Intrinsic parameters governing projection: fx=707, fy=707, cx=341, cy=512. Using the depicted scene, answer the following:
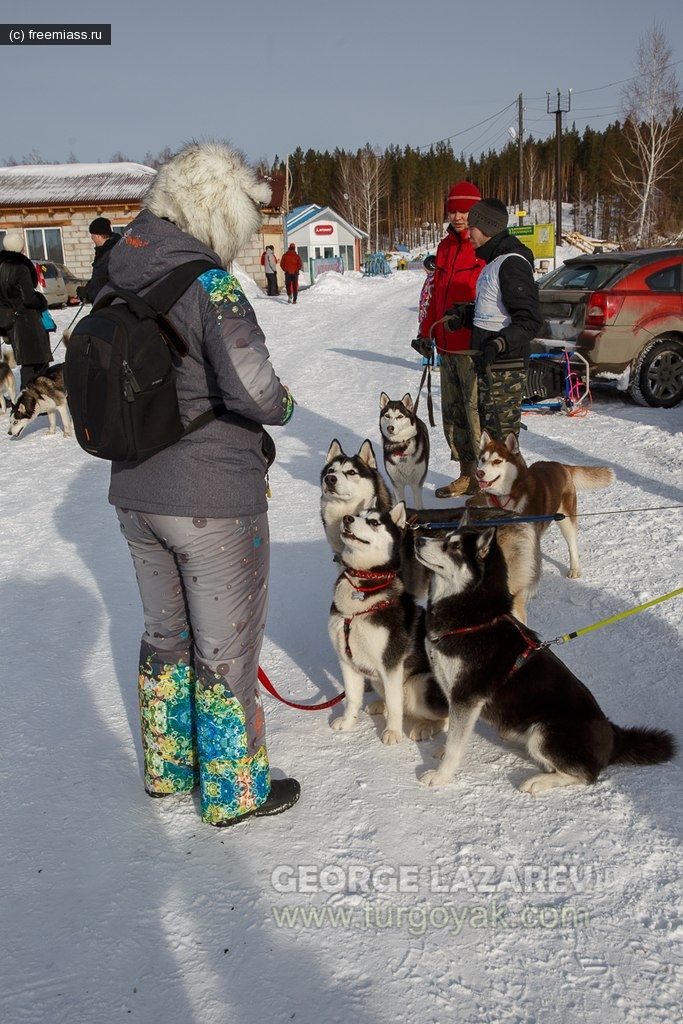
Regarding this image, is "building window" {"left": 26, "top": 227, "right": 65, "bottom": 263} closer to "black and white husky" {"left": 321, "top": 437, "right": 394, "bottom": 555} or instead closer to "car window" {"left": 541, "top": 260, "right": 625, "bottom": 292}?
"car window" {"left": 541, "top": 260, "right": 625, "bottom": 292}

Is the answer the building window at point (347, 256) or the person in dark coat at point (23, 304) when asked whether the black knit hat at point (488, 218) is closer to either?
the person in dark coat at point (23, 304)

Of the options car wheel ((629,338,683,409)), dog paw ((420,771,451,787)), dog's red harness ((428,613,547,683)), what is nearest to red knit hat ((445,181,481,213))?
car wheel ((629,338,683,409))

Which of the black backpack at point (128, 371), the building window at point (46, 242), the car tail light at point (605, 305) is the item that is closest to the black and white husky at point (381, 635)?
the black backpack at point (128, 371)

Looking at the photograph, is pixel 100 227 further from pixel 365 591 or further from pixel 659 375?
pixel 365 591

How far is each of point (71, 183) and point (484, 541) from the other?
31.0 meters

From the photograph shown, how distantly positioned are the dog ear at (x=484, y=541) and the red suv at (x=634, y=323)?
6086 millimetres

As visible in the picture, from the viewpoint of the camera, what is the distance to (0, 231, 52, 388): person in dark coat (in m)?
8.29

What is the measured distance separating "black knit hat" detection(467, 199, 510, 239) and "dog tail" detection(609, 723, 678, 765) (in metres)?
3.53

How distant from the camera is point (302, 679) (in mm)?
3475

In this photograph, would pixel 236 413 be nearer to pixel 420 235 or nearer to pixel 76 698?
pixel 76 698

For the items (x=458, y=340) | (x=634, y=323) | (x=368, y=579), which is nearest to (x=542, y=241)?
(x=634, y=323)

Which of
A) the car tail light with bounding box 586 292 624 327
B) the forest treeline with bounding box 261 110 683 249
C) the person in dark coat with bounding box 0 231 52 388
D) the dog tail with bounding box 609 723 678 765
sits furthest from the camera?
the forest treeline with bounding box 261 110 683 249

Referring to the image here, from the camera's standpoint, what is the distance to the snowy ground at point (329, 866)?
182cm

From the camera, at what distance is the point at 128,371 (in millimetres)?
1925
